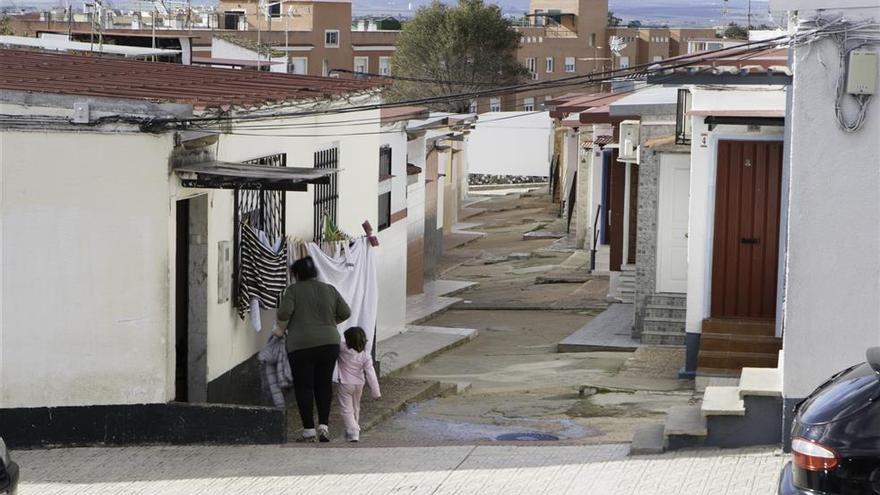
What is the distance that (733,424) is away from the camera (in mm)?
10500

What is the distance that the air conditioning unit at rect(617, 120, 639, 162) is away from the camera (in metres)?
21.5

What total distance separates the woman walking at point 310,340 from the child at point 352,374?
0.34 ft

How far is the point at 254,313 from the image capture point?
43.3 ft

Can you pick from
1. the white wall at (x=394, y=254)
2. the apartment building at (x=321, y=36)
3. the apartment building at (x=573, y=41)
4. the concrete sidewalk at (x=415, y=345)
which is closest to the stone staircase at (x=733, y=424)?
the concrete sidewalk at (x=415, y=345)

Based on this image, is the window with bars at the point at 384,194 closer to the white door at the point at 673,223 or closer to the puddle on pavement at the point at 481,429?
the white door at the point at 673,223

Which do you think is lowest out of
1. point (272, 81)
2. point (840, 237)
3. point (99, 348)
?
point (99, 348)

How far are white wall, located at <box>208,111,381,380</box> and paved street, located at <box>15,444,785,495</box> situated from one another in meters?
1.57

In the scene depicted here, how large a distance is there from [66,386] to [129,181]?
5.61 ft

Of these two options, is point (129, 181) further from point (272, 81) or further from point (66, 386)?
point (272, 81)

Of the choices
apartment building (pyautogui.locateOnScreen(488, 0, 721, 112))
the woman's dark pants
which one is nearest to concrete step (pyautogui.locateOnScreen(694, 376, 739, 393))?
the woman's dark pants

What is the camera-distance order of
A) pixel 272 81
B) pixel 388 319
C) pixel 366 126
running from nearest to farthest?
pixel 272 81, pixel 366 126, pixel 388 319

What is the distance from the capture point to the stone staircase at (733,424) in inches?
409

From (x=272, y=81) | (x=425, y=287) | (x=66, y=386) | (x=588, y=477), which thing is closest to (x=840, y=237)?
(x=588, y=477)

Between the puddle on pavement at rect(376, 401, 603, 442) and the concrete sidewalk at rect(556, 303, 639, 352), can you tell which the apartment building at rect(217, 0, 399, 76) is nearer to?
the concrete sidewalk at rect(556, 303, 639, 352)
